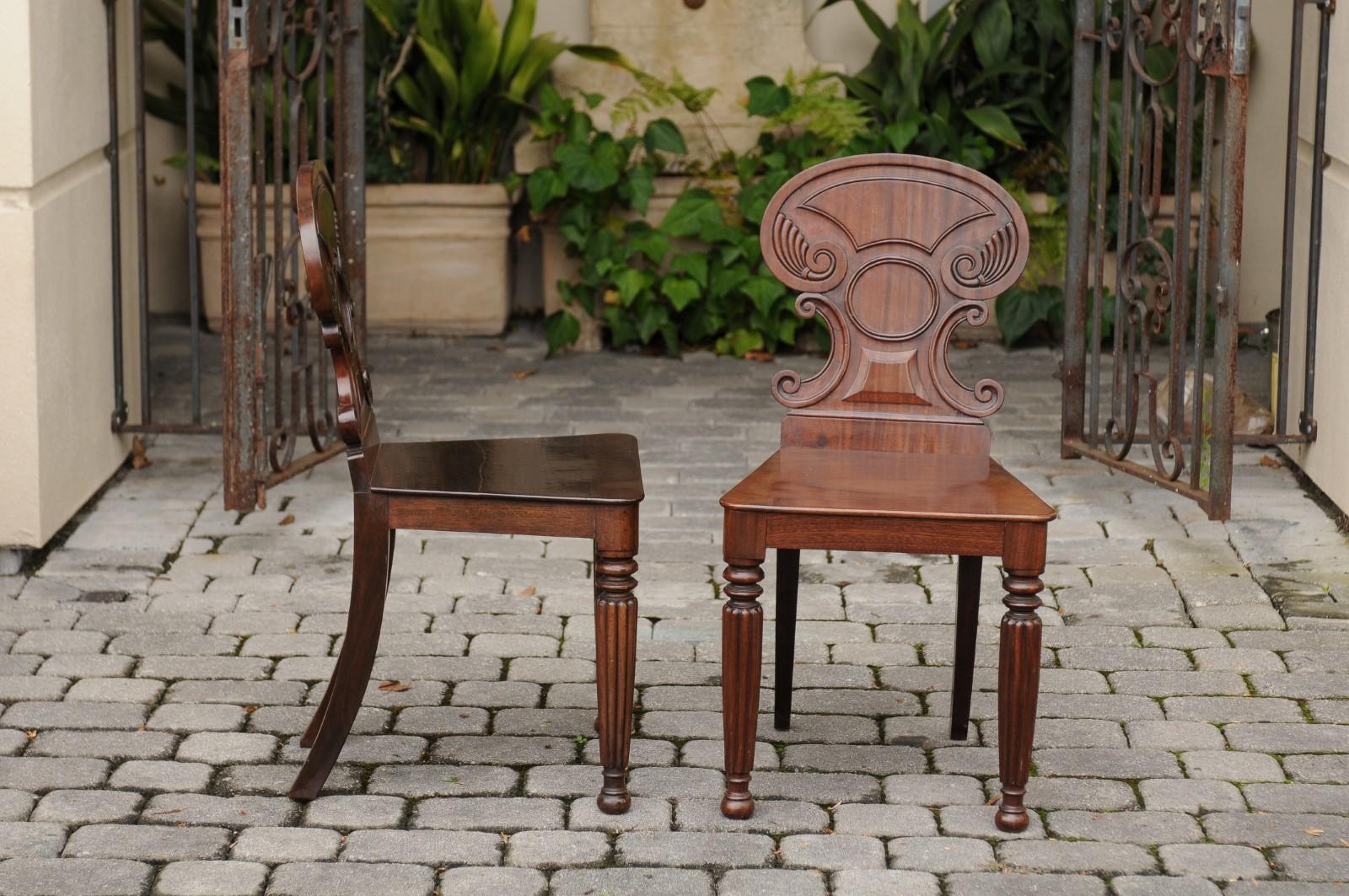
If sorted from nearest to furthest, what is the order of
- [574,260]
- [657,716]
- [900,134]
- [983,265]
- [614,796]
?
[614,796]
[983,265]
[657,716]
[900,134]
[574,260]

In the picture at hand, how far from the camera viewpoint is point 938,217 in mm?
3344

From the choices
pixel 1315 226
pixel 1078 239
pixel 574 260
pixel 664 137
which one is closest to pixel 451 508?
pixel 1078 239

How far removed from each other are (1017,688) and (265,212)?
9.58ft

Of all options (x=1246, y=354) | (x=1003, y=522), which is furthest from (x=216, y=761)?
(x=1246, y=354)

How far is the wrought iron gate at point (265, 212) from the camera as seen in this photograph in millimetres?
4527

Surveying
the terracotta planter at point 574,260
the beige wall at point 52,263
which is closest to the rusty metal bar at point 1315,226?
the terracotta planter at point 574,260

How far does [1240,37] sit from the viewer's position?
14.2 feet

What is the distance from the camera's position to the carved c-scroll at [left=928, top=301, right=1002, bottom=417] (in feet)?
11.0

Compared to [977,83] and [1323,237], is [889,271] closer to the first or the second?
[1323,237]

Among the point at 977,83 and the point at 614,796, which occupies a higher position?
the point at 977,83

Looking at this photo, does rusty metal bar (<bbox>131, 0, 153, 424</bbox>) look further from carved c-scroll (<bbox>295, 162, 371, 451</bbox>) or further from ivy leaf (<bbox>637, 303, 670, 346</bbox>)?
ivy leaf (<bbox>637, 303, 670, 346</bbox>)

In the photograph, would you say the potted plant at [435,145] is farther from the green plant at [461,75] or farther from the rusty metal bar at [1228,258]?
the rusty metal bar at [1228,258]

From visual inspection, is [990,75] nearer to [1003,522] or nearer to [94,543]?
[94,543]

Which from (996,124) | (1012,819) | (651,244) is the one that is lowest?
(1012,819)
